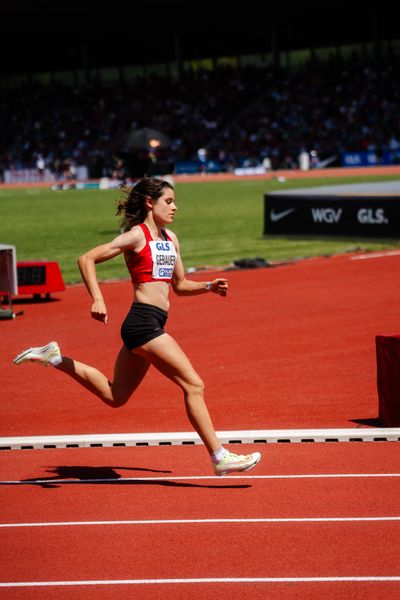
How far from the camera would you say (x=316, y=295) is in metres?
16.8

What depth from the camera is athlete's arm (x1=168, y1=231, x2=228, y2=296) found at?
25.0 feet

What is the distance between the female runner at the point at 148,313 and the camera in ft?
23.4

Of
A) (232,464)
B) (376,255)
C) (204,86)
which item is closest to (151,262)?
(232,464)

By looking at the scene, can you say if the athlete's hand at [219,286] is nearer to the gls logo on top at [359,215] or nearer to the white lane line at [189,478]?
the white lane line at [189,478]

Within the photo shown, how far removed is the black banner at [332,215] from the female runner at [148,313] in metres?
17.3

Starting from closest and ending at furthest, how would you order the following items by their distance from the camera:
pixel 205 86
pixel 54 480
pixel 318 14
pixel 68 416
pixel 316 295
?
pixel 54 480 < pixel 68 416 < pixel 316 295 < pixel 318 14 < pixel 205 86

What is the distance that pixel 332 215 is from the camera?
25547mm

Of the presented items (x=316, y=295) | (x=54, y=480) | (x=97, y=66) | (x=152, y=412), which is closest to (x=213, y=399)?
(x=152, y=412)

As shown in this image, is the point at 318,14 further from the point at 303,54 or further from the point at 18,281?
the point at 18,281

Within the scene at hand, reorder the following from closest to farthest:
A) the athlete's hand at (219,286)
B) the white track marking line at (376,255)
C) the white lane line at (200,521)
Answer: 1. the white lane line at (200,521)
2. the athlete's hand at (219,286)
3. the white track marking line at (376,255)

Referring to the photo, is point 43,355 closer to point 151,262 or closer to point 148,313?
point 148,313

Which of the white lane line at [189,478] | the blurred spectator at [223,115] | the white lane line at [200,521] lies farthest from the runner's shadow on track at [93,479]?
the blurred spectator at [223,115]

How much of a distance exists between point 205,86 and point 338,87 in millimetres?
11154

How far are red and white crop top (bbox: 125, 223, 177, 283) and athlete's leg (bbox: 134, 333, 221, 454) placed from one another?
0.44m
